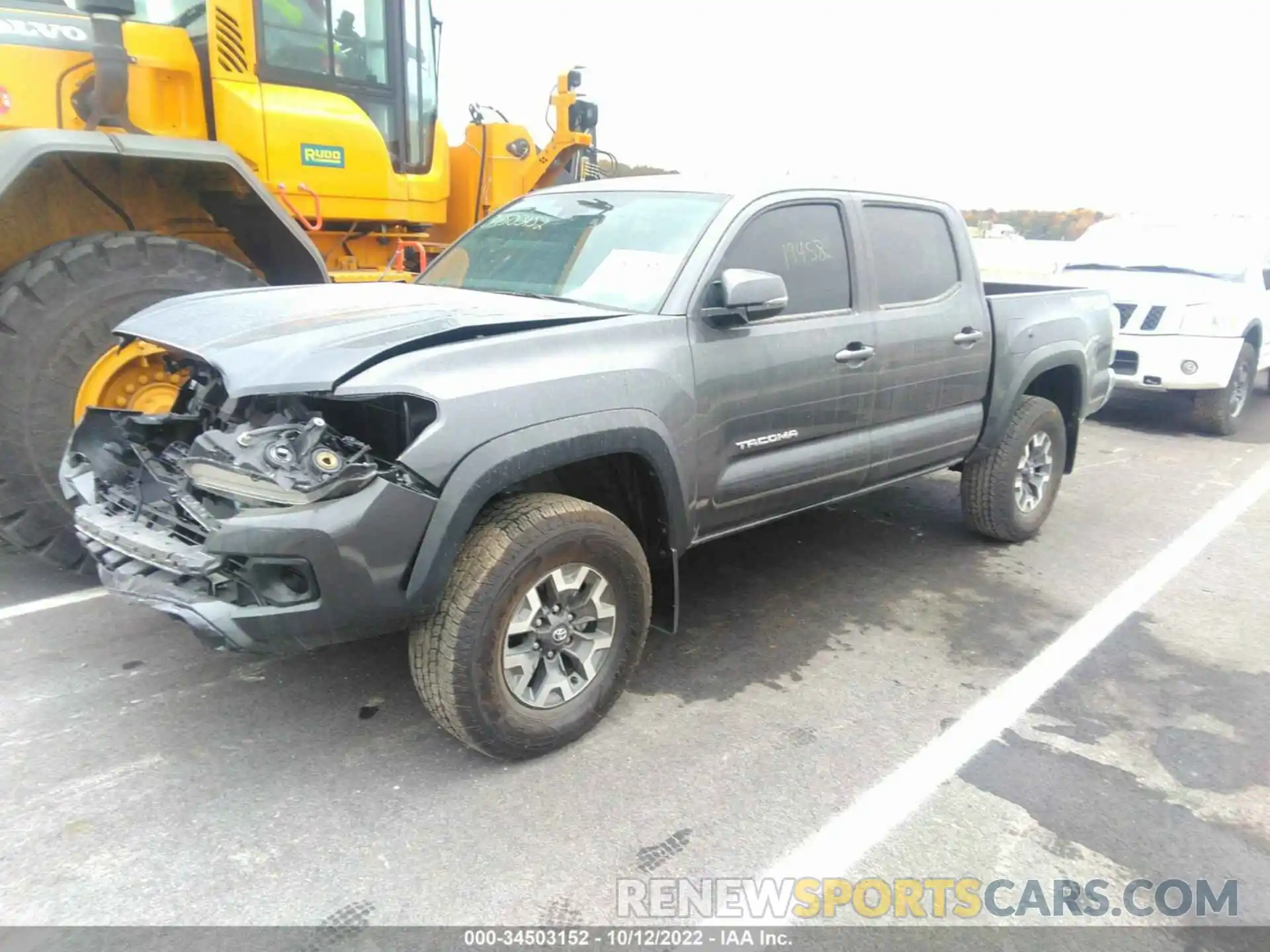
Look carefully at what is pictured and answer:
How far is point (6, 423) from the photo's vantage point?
3.96 metres

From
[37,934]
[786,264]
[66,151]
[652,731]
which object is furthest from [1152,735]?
[66,151]

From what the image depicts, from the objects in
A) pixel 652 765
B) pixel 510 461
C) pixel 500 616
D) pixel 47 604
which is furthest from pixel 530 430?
pixel 47 604

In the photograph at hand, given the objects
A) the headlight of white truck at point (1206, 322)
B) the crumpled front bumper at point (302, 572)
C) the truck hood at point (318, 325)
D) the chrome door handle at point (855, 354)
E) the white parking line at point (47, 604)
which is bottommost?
the white parking line at point (47, 604)

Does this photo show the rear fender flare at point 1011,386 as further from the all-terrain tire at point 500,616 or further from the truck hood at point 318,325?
the all-terrain tire at point 500,616

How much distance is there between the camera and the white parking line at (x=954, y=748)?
2725mm

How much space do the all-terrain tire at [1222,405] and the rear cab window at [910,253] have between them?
5288 mm

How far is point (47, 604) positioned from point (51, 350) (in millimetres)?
1159

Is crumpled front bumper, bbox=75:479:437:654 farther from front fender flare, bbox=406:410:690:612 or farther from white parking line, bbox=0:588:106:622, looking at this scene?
white parking line, bbox=0:588:106:622

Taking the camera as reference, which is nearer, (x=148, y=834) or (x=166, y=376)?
(x=148, y=834)

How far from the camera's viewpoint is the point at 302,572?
2590 millimetres

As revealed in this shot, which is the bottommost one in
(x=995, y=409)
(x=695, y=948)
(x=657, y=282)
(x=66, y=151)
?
(x=695, y=948)

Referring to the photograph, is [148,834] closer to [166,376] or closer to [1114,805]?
[166,376]

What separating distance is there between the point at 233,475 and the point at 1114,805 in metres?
2.99

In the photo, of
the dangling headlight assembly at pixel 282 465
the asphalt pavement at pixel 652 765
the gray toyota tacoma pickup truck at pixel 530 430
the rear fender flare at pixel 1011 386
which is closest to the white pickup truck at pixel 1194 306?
the rear fender flare at pixel 1011 386
